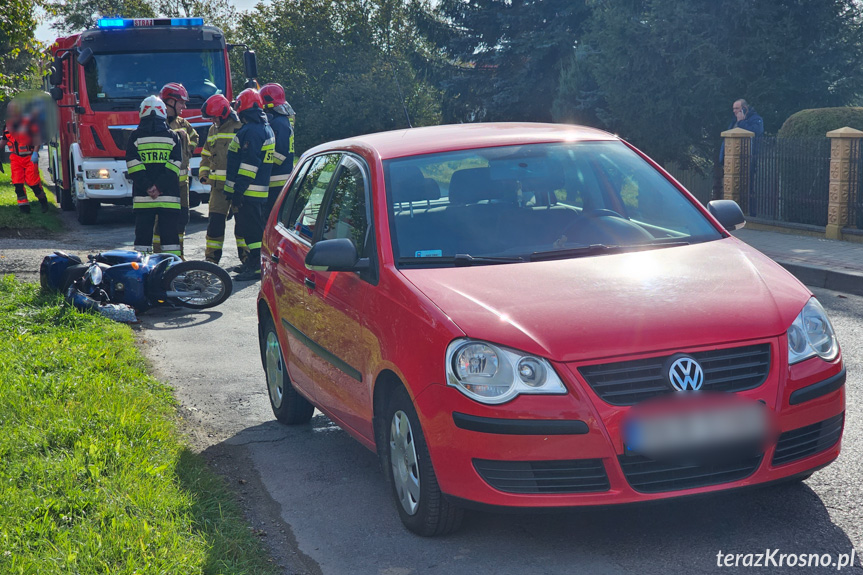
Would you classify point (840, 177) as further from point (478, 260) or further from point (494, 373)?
point (494, 373)

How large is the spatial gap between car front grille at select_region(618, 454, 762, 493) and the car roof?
2.03 metres

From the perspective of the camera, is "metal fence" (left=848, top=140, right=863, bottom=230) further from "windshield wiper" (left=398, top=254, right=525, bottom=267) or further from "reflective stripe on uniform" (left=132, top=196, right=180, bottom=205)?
"windshield wiper" (left=398, top=254, right=525, bottom=267)

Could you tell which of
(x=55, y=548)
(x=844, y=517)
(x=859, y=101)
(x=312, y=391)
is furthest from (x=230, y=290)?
(x=859, y=101)

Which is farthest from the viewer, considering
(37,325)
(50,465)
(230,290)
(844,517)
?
(230,290)

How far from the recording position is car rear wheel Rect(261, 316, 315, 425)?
5.85 meters

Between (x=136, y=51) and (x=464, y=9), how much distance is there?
1874 cm

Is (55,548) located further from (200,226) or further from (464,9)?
(464,9)

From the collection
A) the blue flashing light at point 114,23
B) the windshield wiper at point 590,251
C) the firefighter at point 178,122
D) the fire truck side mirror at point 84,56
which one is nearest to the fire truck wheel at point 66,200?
the fire truck side mirror at point 84,56

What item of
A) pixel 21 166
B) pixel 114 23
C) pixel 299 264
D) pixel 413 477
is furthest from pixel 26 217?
pixel 413 477

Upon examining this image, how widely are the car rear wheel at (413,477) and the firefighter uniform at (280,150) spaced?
7801mm

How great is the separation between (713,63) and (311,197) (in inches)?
580

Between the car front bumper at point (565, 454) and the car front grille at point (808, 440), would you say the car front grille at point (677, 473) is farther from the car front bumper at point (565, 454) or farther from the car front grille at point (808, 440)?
the car front grille at point (808, 440)

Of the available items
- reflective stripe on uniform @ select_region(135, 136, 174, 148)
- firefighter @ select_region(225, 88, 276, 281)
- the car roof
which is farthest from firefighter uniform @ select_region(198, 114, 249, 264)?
the car roof

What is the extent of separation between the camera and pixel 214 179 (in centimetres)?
1220
